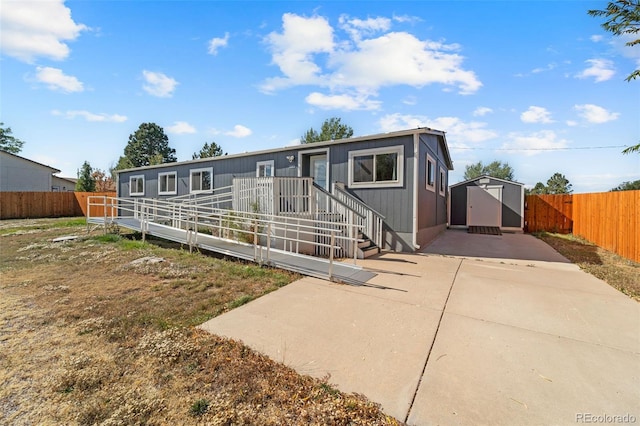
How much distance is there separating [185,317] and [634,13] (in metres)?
10.2

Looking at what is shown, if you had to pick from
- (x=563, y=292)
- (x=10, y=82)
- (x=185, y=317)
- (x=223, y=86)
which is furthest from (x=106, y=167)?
(x=563, y=292)

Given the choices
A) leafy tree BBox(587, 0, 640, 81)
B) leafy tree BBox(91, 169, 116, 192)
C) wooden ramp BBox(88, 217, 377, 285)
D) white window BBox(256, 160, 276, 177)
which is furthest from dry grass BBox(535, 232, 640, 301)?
leafy tree BBox(91, 169, 116, 192)

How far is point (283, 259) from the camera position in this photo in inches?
237

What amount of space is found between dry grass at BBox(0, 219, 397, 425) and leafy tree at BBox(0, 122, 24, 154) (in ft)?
159

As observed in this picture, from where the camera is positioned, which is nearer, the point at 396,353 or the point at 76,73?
the point at 396,353

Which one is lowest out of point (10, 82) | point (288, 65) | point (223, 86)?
point (10, 82)

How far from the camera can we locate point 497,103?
39.4 ft

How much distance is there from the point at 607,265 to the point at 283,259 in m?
7.62

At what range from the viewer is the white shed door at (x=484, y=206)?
14305 mm

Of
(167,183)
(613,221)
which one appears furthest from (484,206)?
(167,183)

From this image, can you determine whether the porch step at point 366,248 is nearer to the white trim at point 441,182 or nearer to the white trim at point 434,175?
the white trim at point 434,175

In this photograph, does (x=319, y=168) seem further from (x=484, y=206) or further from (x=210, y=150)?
(x=210, y=150)

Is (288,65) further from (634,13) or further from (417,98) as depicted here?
(634,13)

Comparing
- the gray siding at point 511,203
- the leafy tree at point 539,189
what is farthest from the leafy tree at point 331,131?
the leafy tree at point 539,189
